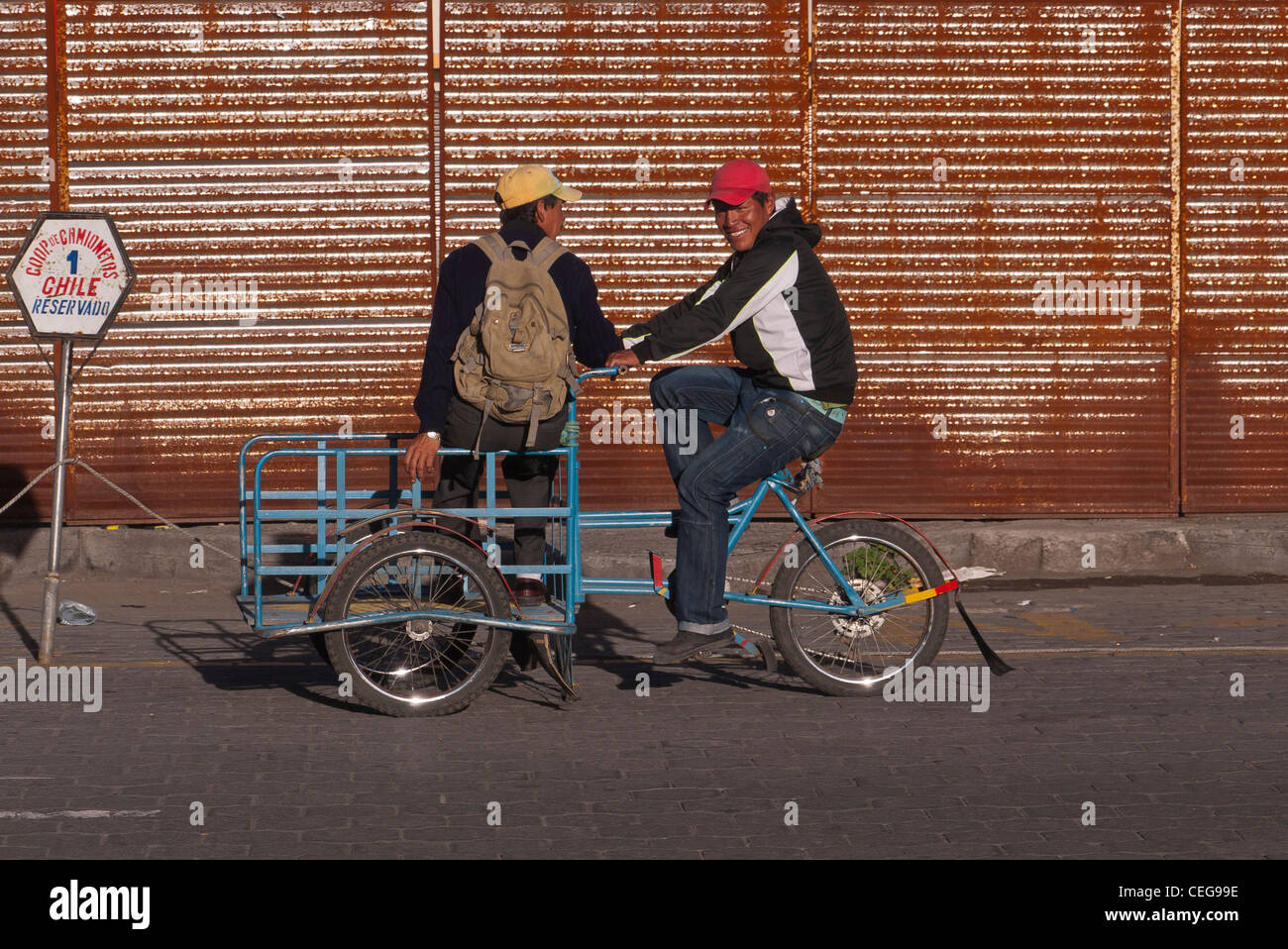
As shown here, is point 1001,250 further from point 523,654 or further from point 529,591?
point 529,591

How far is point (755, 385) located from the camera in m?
7.71

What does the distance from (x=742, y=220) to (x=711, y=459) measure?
1080mm

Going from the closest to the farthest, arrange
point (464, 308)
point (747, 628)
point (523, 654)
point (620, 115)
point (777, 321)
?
point (777, 321) → point (464, 308) → point (747, 628) → point (523, 654) → point (620, 115)

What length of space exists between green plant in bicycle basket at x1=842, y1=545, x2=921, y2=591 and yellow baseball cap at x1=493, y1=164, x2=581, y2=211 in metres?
2.06

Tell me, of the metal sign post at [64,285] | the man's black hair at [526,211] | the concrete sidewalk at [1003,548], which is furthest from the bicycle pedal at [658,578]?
the concrete sidewalk at [1003,548]

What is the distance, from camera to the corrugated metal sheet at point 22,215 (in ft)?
38.7

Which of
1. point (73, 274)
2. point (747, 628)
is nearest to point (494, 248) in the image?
point (747, 628)

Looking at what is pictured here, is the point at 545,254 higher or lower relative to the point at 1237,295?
lower

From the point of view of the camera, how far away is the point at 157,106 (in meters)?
11.9

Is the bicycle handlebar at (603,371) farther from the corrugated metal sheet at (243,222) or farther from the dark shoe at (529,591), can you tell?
the corrugated metal sheet at (243,222)

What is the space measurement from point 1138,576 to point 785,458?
17.3ft

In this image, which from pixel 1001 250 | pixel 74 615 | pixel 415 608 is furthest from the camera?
pixel 1001 250

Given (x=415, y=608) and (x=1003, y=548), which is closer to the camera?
(x=415, y=608)
